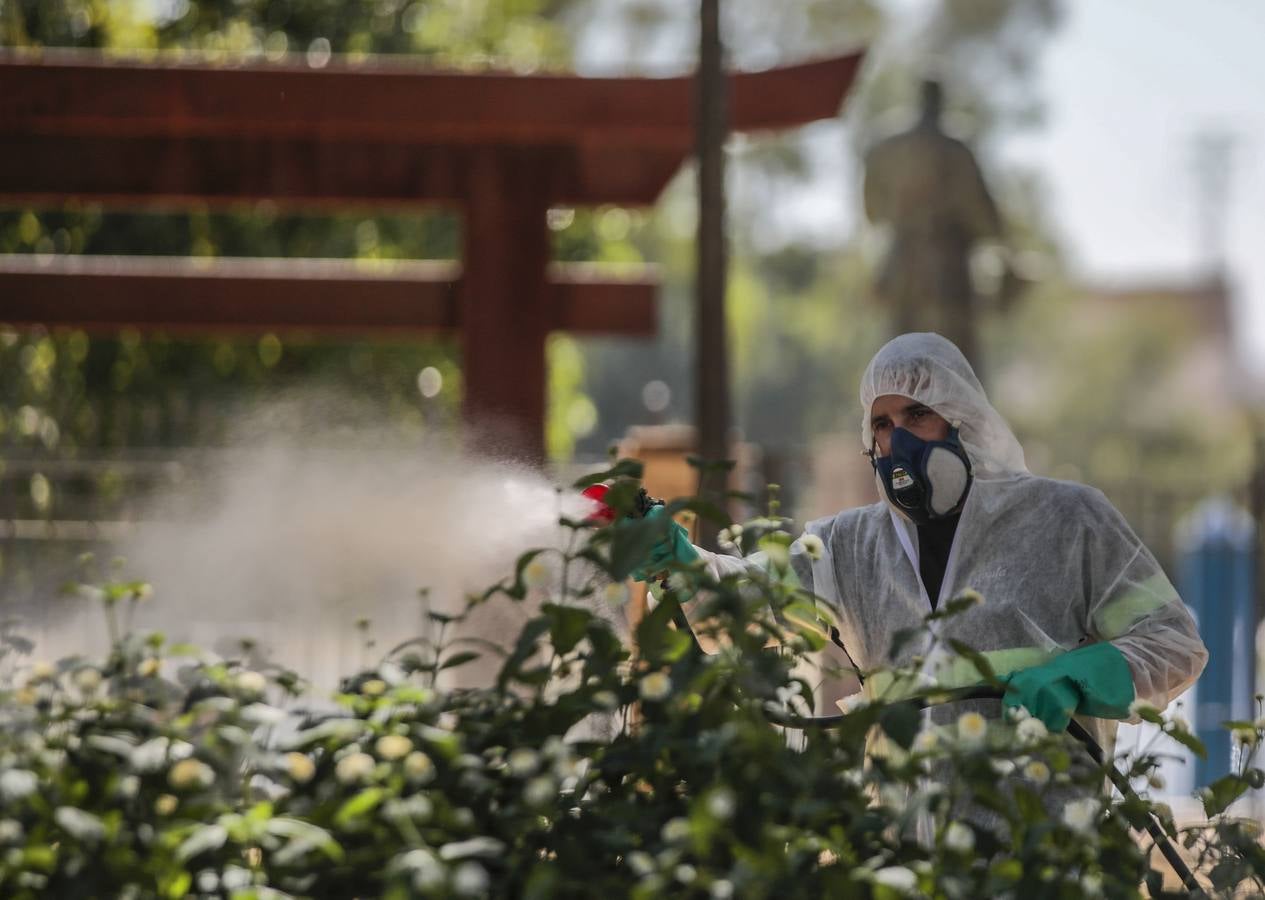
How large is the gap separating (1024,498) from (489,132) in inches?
152

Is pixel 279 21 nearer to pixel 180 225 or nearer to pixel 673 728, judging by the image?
pixel 180 225

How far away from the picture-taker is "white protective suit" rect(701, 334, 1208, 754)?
2588mm

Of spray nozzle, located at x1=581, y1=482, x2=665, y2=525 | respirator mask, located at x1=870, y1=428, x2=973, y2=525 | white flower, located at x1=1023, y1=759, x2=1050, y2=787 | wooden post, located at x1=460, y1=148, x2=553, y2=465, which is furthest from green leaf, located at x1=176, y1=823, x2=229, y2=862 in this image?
wooden post, located at x1=460, y1=148, x2=553, y2=465

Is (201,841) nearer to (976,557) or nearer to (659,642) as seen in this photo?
(659,642)

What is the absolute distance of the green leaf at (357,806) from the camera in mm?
1540

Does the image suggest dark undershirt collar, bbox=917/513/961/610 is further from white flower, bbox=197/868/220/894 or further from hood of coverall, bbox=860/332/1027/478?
white flower, bbox=197/868/220/894

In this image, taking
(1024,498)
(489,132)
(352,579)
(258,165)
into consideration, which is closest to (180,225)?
(352,579)

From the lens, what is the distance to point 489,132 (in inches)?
244

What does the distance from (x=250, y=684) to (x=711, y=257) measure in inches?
131

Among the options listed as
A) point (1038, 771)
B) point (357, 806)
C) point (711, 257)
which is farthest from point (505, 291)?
point (357, 806)

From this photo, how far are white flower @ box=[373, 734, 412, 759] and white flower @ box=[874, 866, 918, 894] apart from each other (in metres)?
0.48

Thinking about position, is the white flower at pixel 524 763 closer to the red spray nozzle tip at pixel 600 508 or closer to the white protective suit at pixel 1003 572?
the red spray nozzle tip at pixel 600 508

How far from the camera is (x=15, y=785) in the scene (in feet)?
4.93

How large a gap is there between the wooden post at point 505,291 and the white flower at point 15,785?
5200 mm
